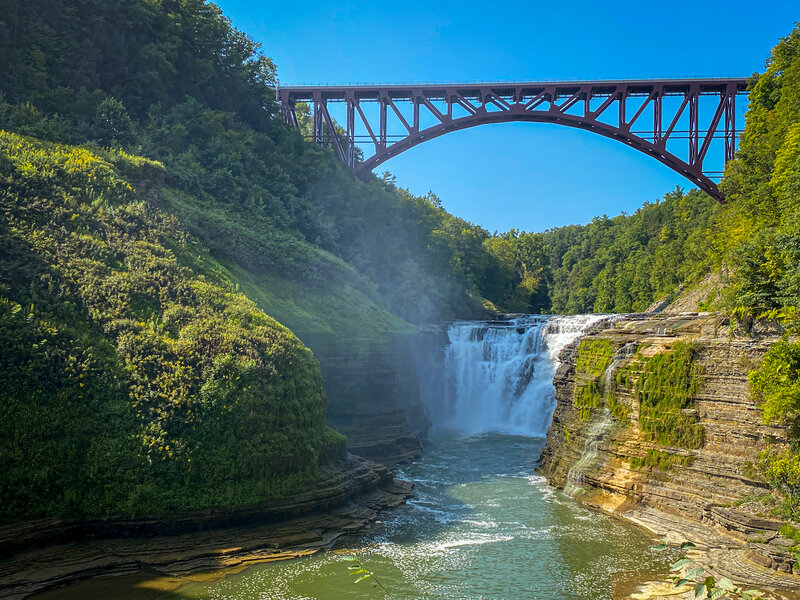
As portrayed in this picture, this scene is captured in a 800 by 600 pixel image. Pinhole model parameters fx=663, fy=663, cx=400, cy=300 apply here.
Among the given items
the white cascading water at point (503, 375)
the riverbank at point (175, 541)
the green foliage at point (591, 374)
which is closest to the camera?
Result: the riverbank at point (175, 541)

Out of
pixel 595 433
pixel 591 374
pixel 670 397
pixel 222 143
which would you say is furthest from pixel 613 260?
pixel 670 397

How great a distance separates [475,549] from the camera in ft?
51.7

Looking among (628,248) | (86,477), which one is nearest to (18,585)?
(86,477)

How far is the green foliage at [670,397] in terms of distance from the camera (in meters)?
17.8

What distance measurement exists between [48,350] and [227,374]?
416cm

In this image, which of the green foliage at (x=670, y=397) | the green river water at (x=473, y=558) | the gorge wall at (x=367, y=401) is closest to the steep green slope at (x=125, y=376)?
the green river water at (x=473, y=558)

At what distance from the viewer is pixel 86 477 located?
14820mm

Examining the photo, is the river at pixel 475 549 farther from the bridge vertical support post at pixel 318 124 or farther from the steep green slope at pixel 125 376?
the bridge vertical support post at pixel 318 124

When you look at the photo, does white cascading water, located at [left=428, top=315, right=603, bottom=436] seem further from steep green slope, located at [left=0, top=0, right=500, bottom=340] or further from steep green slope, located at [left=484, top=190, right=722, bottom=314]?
steep green slope, located at [left=484, top=190, right=722, bottom=314]

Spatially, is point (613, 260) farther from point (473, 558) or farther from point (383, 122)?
point (473, 558)

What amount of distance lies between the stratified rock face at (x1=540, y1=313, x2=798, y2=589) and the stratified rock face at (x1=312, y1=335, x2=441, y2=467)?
5528 mm

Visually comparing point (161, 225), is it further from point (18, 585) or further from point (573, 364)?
point (573, 364)

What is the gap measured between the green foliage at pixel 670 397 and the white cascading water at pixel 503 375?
12431 mm

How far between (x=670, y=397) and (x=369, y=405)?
1092 centimetres
